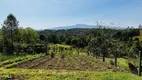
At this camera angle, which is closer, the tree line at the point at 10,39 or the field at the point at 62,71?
the field at the point at 62,71

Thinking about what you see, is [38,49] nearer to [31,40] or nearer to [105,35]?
[31,40]

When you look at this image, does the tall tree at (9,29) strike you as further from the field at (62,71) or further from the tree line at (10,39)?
the field at (62,71)

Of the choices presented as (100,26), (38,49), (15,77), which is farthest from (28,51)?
(15,77)

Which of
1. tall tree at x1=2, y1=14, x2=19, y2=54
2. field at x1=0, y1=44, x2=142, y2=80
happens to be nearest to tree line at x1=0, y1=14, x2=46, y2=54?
tall tree at x1=2, y1=14, x2=19, y2=54

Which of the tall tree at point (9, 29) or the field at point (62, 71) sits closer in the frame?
the field at point (62, 71)

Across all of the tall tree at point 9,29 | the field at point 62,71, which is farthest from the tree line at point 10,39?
the field at point 62,71

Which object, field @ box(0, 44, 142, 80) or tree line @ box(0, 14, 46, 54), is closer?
field @ box(0, 44, 142, 80)

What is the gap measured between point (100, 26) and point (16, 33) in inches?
1155

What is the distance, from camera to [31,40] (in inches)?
2379

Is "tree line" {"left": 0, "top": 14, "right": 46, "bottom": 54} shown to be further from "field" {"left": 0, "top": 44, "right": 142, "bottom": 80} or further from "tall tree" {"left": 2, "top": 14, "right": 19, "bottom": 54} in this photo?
"field" {"left": 0, "top": 44, "right": 142, "bottom": 80}

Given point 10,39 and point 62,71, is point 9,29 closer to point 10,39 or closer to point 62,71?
point 10,39

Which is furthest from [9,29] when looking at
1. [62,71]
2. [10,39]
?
[62,71]

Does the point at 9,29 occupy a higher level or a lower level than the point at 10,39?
higher

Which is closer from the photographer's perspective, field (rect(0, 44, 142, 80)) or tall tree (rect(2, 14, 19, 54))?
field (rect(0, 44, 142, 80))
